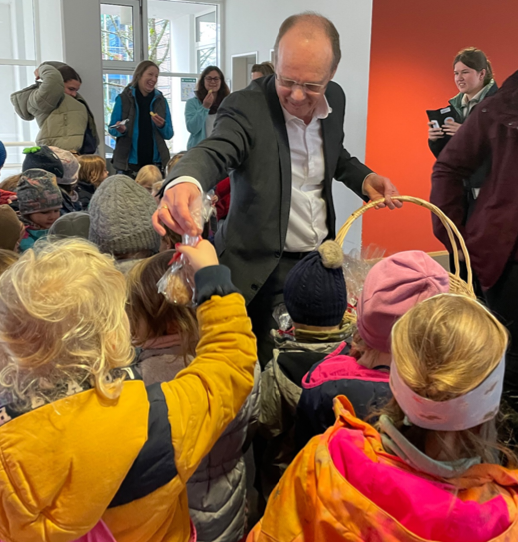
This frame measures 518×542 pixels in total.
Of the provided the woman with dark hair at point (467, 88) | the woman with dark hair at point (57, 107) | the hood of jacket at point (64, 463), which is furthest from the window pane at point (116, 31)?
the hood of jacket at point (64, 463)

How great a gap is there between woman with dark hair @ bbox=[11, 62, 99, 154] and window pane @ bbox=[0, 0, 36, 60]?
7.37ft

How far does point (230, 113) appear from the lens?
179 cm

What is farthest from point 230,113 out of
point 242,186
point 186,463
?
point 186,463

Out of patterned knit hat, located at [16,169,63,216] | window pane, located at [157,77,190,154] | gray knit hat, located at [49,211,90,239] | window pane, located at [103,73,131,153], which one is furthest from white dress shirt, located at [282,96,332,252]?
window pane, located at [157,77,190,154]

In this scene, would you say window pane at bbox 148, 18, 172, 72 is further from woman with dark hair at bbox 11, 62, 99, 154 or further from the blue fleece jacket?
woman with dark hair at bbox 11, 62, 99, 154

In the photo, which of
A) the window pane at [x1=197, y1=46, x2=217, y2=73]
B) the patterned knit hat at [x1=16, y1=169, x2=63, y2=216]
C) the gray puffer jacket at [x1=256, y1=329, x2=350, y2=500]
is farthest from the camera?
the window pane at [x1=197, y1=46, x2=217, y2=73]

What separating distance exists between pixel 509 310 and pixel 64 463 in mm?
1479

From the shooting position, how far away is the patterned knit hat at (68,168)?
331 centimetres

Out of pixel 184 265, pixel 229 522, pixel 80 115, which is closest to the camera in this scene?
pixel 184 265

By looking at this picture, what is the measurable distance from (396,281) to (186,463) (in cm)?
58

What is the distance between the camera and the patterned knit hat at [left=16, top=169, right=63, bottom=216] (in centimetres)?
257

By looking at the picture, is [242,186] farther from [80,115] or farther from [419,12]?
[419,12]

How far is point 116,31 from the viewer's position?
6.78 m

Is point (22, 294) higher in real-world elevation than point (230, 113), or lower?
lower
